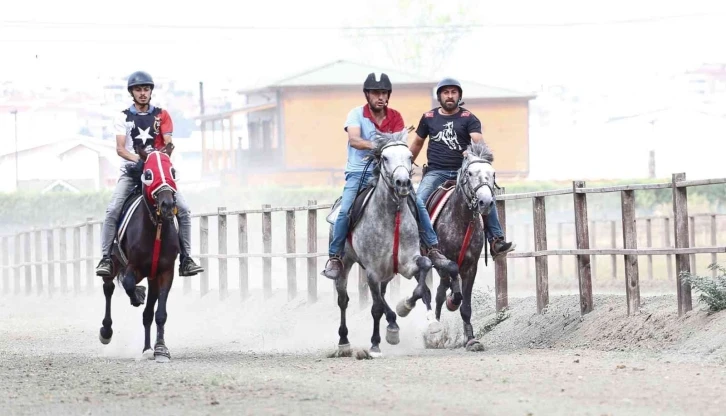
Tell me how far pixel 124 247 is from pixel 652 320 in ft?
17.0

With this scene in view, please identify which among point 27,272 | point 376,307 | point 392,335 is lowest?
point 392,335

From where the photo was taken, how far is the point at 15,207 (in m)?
63.3

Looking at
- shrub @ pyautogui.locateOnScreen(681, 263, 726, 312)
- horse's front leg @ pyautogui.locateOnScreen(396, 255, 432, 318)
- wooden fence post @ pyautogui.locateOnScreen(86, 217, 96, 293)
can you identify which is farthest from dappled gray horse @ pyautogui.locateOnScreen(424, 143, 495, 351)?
wooden fence post @ pyautogui.locateOnScreen(86, 217, 96, 293)

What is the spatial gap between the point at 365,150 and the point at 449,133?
1.20 m

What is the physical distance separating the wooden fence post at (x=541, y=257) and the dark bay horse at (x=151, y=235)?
4.33 meters

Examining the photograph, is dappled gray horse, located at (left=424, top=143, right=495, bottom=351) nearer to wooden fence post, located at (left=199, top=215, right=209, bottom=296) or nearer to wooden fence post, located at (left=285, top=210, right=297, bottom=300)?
wooden fence post, located at (left=285, top=210, right=297, bottom=300)

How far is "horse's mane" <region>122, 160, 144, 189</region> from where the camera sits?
1327 cm

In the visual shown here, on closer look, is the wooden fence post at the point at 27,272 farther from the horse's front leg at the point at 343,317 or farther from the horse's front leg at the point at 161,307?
the horse's front leg at the point at 343,317

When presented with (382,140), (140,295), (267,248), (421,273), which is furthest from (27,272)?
(421,273)

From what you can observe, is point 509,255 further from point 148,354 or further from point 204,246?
point 204,246

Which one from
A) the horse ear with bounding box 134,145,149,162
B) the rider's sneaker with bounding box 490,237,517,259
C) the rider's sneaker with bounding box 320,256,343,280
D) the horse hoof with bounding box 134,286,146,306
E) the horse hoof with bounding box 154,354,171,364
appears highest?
the horse ear with bounding box 134,145,149,162

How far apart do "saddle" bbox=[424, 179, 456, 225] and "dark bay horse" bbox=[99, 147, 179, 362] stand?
8.36ft

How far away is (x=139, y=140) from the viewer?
13.4 meters

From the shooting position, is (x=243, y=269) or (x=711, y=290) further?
(x=243, y=269)
